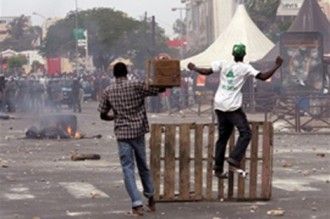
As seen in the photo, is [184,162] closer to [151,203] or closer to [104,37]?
[151,203]

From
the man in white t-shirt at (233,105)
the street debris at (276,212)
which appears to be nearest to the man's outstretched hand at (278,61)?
the man in white t-shirt at (233,105)

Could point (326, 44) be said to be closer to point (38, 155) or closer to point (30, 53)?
point (38, 155)

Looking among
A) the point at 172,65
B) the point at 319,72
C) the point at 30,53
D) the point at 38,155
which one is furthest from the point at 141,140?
A: the point at 30,53

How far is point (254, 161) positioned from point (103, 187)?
8.39ft

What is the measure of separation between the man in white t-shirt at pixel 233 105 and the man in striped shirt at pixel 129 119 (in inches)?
46.4

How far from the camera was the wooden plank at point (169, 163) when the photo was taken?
12.6m

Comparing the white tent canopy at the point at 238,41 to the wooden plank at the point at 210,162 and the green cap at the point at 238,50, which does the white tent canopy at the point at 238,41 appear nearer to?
the wooden plank at the point at 210,162

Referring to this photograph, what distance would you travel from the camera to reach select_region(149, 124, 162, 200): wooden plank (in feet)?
41.1

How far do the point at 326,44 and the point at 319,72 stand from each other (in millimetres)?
6660

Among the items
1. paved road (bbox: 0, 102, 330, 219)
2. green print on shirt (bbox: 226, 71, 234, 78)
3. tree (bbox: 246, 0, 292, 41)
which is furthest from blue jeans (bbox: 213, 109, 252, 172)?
tree (bbox: 246, 0, 292, 41)

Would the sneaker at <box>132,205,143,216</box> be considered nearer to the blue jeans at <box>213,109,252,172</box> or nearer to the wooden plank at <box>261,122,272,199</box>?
the blue jeans at <box>213,109,252,172</box>

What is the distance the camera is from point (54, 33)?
65625mm

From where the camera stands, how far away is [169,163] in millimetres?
12672

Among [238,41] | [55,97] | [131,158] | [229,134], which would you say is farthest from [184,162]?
[55,97]
